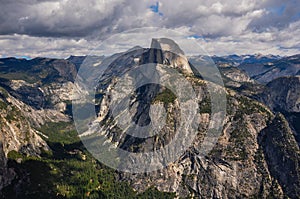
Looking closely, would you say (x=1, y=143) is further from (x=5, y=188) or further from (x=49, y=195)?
(x=49, y=195)

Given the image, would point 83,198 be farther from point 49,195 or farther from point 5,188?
point 5,188

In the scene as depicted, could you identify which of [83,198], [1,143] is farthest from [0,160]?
[83,198]

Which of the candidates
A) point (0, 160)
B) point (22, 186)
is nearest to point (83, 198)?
point (22, 186)

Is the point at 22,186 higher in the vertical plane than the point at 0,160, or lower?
lower

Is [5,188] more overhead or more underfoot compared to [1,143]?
more underfoot

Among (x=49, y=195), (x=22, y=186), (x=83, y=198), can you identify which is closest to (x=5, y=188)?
(x=22, y=186)

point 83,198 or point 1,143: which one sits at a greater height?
point 1,143
